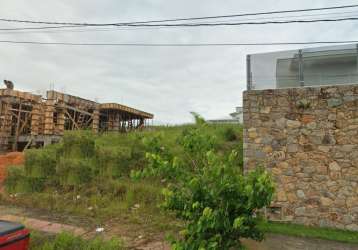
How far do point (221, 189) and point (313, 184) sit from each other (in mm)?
4139

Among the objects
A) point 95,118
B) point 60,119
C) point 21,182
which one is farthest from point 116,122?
point 21,182

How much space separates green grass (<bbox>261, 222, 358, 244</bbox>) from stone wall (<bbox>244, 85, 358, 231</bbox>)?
170 millimetres

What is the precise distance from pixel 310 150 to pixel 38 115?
13.2 metres

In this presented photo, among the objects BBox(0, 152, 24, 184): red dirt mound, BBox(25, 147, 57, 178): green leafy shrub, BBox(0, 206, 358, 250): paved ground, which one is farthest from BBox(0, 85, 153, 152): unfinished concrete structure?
BBox(0, 206, 358, 250): paved ground

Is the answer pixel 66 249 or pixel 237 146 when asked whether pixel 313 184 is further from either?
pixel 66 249

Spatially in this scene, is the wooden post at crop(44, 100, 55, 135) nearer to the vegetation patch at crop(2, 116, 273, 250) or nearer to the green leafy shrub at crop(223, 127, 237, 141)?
the vegetation patch at crop(2, 116, 273, 250)

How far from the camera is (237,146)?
7648mm

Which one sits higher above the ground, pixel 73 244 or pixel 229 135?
pixel 229 135

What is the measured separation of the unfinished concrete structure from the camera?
13.1 meters

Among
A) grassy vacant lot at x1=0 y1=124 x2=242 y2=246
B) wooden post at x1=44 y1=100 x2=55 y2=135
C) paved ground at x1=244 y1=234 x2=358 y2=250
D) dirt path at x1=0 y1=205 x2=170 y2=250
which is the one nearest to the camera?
paved ground at x1=244 y1=234 x2=358 y2=250

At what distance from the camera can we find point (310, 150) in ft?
18.6

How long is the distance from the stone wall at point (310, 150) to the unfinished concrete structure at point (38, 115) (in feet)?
35.1

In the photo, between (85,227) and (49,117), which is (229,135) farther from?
(49,117)

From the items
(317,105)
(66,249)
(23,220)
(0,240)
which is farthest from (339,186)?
(23,220)
